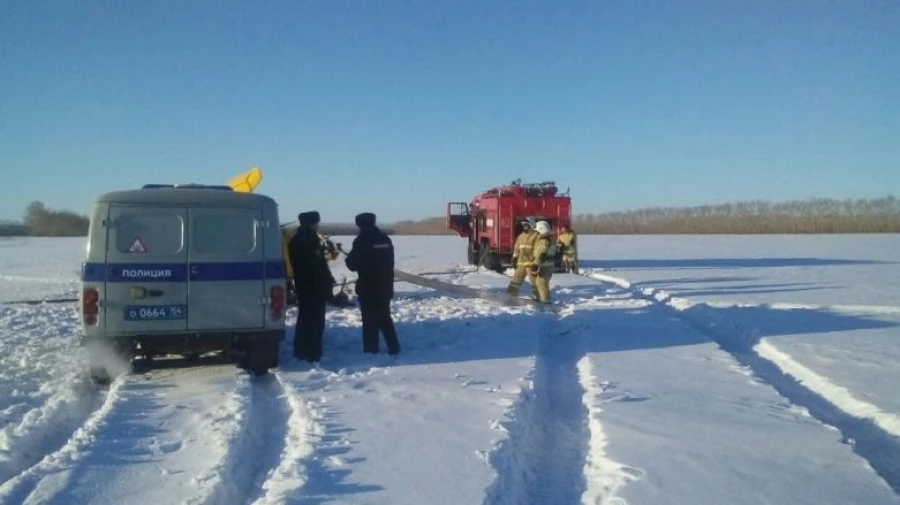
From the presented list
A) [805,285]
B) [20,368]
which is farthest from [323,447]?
[805,285]

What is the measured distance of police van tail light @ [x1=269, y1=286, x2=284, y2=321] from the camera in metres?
7.78

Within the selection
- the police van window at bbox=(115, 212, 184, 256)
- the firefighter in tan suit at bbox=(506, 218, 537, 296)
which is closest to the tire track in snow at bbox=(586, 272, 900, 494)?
the firefighter in tan suit at bbox=(506, 218, 537, 296)

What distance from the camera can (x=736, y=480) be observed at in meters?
4.62

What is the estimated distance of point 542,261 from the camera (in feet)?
42.9

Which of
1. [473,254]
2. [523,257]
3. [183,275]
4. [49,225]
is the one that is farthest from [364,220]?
[49,225]

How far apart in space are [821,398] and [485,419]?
12.1ft

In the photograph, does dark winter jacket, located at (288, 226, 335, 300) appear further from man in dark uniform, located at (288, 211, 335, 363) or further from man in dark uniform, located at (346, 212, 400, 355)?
man in dark uniform, located at (346, 212, 400, 355)

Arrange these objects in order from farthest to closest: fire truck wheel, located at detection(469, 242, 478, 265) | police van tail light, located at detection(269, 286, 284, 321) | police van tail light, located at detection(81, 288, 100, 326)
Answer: fire truck wheel, located at detection(469, 242, 478, 265), police van tail light, located at detection(269, 286, 284, 321), police van tail light, located at detection(81, 288, 100, 326)

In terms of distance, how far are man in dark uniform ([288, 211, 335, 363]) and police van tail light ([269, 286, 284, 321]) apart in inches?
31.0

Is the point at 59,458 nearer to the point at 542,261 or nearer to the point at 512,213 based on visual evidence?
the point at 542,261

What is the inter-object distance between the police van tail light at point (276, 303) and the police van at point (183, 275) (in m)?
0.01

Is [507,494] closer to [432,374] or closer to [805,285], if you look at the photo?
[432,374]

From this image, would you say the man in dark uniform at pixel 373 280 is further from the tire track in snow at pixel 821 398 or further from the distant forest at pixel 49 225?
the distant forest at pixel 49 225

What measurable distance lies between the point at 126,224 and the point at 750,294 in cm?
1406
